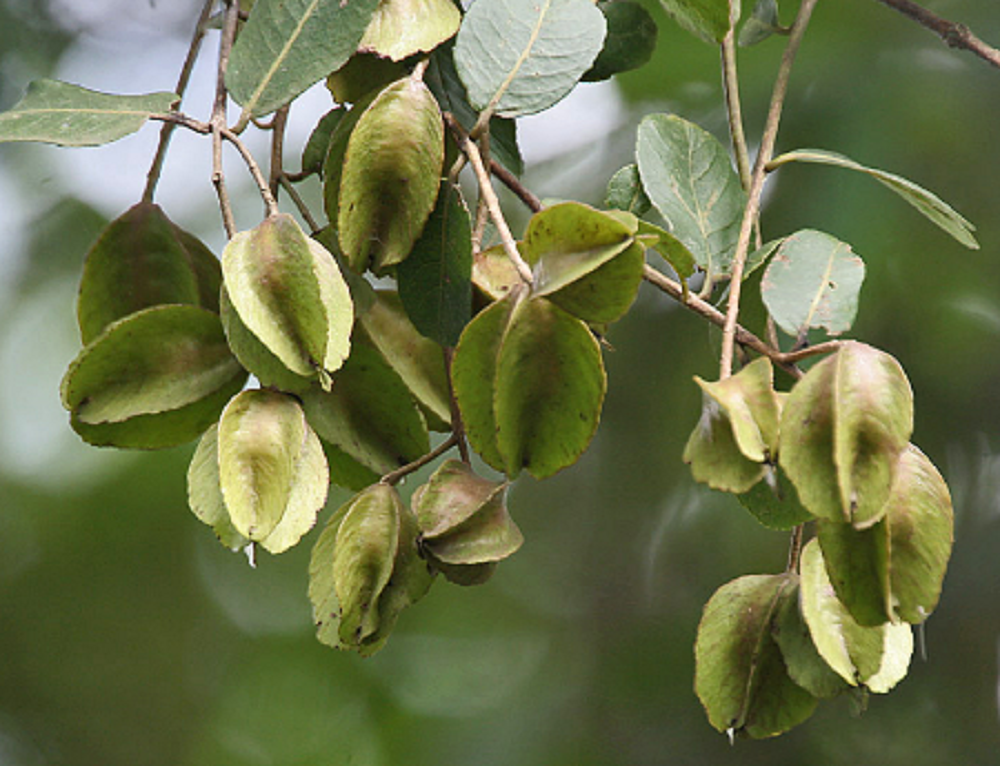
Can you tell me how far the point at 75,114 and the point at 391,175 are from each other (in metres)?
0.16

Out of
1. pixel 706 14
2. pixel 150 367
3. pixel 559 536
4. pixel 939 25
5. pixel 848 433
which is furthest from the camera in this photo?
pixel 559 536

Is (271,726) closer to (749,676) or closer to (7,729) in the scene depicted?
(7,729)

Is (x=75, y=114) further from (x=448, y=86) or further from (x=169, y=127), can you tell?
(x=448, y=86)

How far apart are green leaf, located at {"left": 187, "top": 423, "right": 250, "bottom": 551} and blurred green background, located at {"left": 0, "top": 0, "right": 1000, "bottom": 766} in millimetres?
1256

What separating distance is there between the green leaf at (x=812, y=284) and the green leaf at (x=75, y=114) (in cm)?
30

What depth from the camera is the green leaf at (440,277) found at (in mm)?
430

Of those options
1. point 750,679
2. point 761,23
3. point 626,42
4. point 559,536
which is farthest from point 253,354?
point 559,536

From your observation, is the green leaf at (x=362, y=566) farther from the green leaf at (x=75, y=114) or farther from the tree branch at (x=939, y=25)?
the tree branch at (x=939, y=25)

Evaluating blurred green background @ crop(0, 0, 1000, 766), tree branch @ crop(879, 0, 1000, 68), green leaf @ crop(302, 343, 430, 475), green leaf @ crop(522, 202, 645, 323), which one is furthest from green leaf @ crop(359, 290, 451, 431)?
blurred green background @ crop(0, 0, 1000, 766)

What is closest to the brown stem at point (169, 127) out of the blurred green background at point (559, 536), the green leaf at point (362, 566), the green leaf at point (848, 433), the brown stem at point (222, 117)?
the brown stem at point (222, 117)

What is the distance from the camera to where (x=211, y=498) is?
41cm

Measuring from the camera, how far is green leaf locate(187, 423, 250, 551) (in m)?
0.40

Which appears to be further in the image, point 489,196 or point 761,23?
point 761,23

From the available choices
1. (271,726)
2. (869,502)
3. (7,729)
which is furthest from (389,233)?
(7,729)
